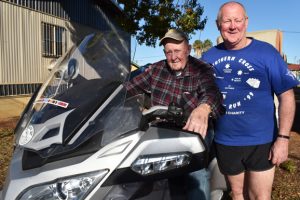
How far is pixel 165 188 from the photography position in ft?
6.63

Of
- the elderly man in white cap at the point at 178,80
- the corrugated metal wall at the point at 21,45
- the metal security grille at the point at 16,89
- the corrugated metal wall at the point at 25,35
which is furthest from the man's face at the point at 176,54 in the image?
the corrugated metal wall at the point at 21,45

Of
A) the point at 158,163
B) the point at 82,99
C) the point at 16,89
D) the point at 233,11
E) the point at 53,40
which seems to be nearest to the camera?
the point at 158,163

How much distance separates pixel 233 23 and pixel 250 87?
0.48 metres

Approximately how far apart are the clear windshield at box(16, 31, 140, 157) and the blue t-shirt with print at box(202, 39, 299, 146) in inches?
30.3

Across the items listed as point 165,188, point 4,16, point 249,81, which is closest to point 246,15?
point 249,81

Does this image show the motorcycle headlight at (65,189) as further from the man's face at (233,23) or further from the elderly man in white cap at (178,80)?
the man's face at (233,23)

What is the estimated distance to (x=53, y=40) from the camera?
1579 cm

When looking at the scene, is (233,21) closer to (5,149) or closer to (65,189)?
(65,189)

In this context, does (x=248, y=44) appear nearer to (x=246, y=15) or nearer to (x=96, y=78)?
(x=246, y=15)

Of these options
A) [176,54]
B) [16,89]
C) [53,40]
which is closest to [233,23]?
[176,54]

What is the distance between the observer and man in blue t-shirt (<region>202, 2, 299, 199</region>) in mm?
2689

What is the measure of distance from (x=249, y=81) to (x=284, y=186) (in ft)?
9.21

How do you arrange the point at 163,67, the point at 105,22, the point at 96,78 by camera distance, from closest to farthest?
the point at 96,78 < the point at 163,67 < the point at 105,22

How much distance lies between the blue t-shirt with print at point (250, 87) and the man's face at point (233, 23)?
113 mm
